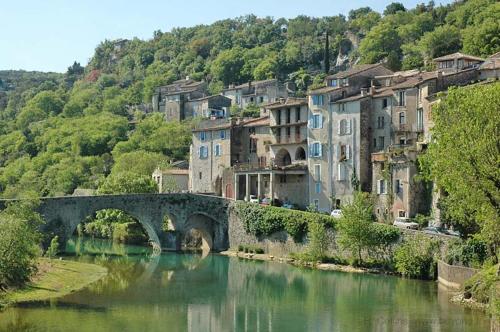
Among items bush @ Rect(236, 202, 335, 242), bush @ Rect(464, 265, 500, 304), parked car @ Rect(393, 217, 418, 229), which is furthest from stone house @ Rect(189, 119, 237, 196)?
bush @ Rect(464, 265, 500, 304)

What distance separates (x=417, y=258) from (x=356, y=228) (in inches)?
213

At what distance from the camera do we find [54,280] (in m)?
52.9

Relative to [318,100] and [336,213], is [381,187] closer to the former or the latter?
[336,213]

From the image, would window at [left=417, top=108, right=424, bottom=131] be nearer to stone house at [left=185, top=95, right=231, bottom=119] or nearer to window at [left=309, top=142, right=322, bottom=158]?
window at [left=309, top=142, right=322, bottom=158]

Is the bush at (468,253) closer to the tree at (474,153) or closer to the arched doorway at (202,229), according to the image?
the tree at (474,153)

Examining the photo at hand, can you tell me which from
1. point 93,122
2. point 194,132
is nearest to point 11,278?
point 194,132

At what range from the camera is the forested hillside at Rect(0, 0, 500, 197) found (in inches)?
4432

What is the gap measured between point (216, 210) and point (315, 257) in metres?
15.1

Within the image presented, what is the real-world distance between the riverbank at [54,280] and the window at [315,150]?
21.6 metres

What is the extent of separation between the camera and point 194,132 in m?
87.5

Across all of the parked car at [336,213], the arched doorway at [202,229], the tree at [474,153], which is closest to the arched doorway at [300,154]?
the arched doorway at [202,229]

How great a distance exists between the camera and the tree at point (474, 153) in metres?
43.2

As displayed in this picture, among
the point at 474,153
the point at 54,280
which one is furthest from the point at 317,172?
the point at 474,153

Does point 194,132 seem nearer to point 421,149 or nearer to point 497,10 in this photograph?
point 421,149
